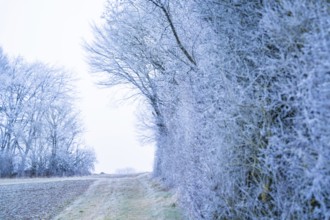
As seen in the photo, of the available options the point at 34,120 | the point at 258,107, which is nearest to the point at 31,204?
the point at 258,107

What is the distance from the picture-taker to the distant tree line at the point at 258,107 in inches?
95.1

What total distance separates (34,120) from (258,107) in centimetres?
3104

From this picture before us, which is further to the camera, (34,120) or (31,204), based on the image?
(34,120)

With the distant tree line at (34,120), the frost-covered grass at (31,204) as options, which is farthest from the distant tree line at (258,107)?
the distant tree line at (34,120)

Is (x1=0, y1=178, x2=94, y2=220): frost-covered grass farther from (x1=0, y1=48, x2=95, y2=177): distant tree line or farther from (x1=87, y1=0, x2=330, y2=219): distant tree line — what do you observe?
(x1=0, y1=48, x2=95, y2=177): distant tree line

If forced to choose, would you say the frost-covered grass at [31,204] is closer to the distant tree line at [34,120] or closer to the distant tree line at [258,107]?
the distant tree line at [258,107]

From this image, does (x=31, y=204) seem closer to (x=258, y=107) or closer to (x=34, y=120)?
(x=258, y=107)

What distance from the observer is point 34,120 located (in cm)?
3066

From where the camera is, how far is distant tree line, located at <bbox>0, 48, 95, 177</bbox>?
94.4ft

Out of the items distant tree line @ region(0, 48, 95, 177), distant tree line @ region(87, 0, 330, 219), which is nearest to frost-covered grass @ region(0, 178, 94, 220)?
distant tree line @ region(87, 0, 330, 219)

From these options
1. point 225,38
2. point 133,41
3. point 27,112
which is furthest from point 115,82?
point 27,112

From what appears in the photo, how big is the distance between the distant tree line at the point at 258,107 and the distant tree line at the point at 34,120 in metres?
26.2

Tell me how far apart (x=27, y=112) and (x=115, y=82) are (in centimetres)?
1964

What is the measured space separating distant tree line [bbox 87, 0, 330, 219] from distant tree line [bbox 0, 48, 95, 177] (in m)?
26.2
